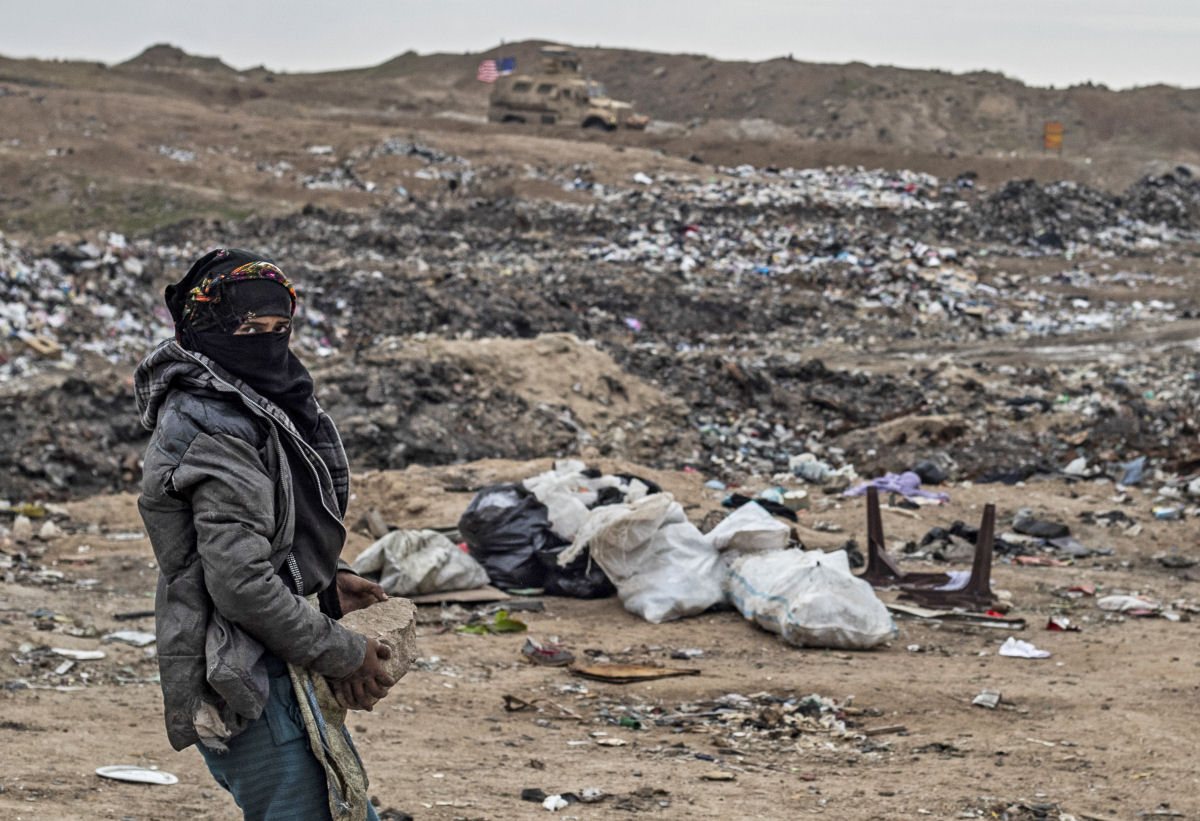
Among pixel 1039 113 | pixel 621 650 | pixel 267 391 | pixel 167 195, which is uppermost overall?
pixel 1039 113

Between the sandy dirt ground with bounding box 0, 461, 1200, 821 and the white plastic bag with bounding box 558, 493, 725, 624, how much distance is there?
120 millimetres

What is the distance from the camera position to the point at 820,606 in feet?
19.0

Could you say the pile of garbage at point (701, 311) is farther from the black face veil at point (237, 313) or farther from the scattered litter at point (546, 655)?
the black face veil at point (237, 313)

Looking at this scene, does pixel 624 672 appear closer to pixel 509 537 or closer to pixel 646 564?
pixel 646 564

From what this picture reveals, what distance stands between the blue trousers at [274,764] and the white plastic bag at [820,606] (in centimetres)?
410

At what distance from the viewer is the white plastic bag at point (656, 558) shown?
A: 20.5 feet

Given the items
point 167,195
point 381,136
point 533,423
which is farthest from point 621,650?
point 381,136

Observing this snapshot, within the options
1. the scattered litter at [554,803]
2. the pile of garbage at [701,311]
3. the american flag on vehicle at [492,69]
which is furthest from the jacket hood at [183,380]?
the american flag on vehicle at [492,69]

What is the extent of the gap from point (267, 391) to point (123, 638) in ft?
13.3

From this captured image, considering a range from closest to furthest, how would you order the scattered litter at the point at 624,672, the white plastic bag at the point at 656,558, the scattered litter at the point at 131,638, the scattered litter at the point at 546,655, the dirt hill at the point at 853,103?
the scattered litter at the point at 624,672, the scattered litter at the point at 131,638, the scattered litter at the point at 546,655, the white plastic bag at the point at 656,558, the dirt hill at the point at 853,103

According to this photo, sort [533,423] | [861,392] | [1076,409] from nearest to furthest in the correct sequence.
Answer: [533,423]
[1076,409]
[861,392]

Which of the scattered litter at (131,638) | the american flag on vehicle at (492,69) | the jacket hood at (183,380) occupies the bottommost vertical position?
the scattered litter at (131,638)

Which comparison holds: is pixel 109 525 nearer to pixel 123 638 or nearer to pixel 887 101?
pixel 123 638

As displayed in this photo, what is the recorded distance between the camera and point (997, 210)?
77.2 feet
